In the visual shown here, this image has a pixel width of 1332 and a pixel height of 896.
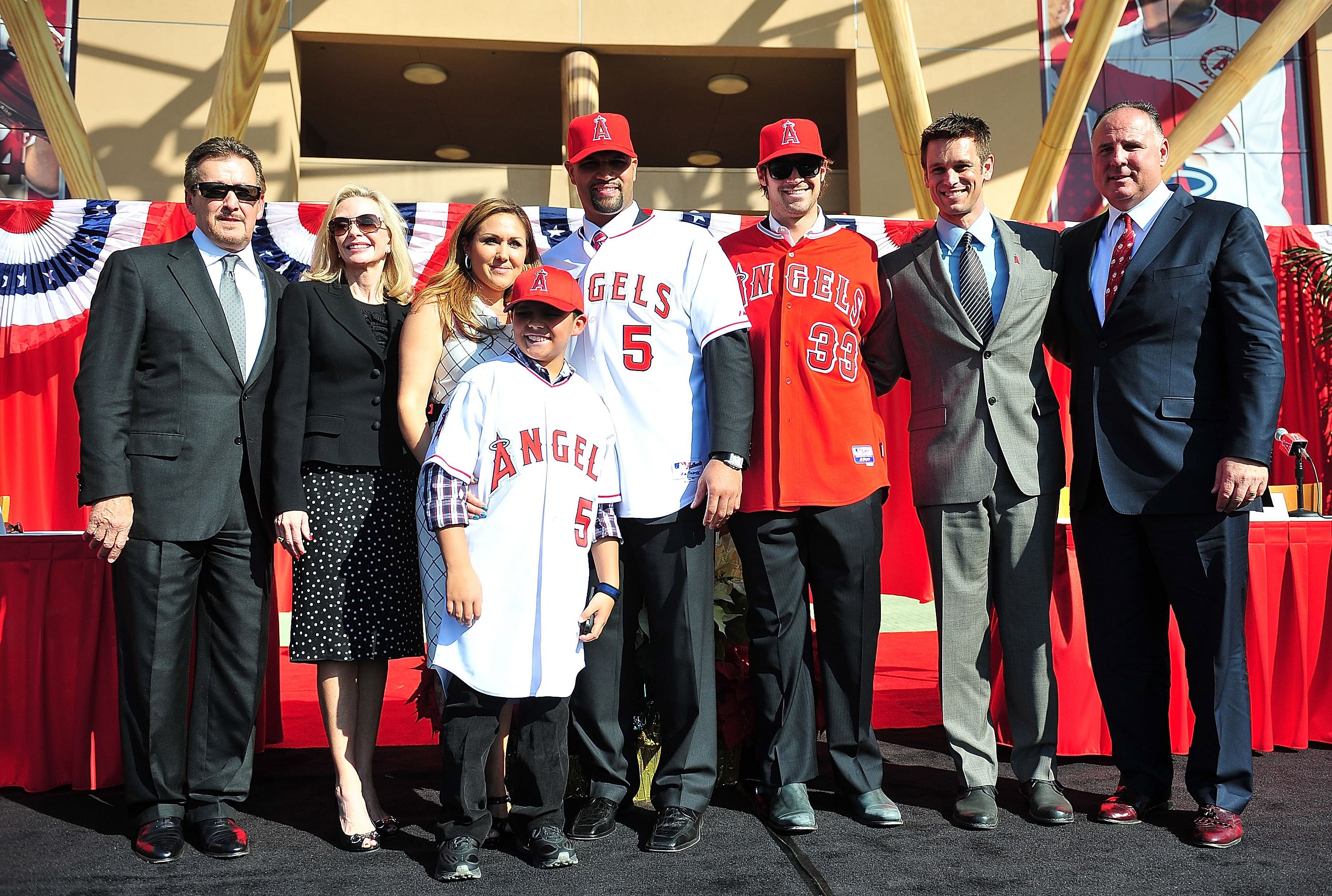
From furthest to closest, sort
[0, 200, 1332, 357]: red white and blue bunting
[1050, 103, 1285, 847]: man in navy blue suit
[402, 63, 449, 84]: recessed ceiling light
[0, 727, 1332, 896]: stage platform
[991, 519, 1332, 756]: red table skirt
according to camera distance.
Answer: [402, 63, 449, 84]: recessed ceiling light, [0, 200, 1332, 357]: red white and blue bunting, [991, 519, 1332, 756]: red table skirt, [1050, 103, 1285, 847]: man in navy blue suit, [0, 727, 1332, 896]: stage platform

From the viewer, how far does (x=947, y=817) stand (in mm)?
2723

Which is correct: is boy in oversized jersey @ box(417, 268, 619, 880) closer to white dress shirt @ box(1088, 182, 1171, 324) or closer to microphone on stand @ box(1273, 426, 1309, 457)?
white dress shirt @ box(1088, 182, 1171, 324)

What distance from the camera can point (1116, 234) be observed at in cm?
282

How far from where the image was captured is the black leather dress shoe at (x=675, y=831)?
2.46 meters

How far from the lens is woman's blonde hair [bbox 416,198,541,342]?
8.58ft

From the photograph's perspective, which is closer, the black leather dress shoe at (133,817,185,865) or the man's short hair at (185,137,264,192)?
the black leather dress shoe at (133,817,185,865)

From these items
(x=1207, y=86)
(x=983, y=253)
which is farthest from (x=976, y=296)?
(x=1207, y=86)

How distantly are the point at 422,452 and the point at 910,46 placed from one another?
19.4 feet

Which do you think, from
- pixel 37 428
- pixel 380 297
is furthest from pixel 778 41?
pixel 380 297

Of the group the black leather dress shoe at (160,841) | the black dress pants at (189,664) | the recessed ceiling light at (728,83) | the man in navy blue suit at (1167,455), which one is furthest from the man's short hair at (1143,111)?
the recessed ceiling light at (728,83)

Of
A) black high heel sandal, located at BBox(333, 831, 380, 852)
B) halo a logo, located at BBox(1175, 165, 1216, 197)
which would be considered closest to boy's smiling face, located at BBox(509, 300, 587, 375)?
black high heel sandal, located at BBox(333, 831, 380, 852)

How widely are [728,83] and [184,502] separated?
9852 millimetres

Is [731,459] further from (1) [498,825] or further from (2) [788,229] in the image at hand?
(1) [498,825]

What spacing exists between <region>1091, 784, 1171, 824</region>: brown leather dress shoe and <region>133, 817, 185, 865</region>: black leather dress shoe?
2372 millimetres
